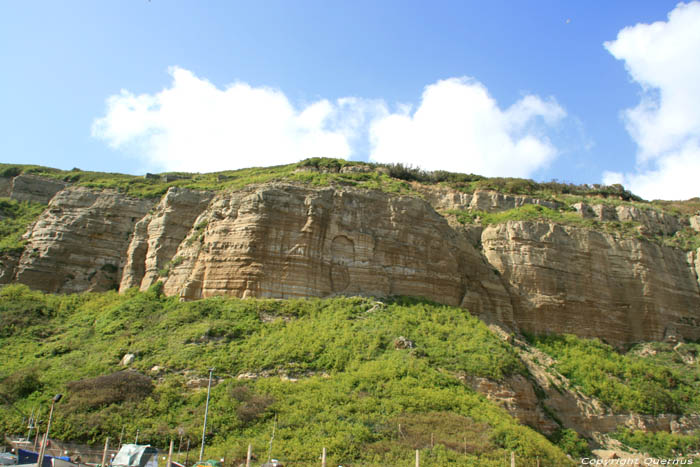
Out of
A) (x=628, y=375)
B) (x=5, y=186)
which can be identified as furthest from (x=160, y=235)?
(x=628, y=375)

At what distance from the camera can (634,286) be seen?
3875 cm

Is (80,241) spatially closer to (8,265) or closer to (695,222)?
(8,265)

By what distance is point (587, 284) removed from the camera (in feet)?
124

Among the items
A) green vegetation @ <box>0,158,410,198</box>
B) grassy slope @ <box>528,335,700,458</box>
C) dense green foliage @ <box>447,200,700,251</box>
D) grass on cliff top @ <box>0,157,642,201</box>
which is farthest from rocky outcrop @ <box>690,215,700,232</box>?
green vegetation @ <box>0,158,410,198</box>

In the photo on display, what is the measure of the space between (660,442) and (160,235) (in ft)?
102

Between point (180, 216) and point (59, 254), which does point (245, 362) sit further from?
point (59, 254)

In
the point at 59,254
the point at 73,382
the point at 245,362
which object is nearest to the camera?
the point at 73,382

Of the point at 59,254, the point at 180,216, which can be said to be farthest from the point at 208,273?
the point at 59,254

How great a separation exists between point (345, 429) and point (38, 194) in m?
36.4

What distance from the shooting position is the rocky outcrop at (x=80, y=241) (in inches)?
1369

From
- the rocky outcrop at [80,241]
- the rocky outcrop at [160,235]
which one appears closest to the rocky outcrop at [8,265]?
the rocky outcrop at [80,241]

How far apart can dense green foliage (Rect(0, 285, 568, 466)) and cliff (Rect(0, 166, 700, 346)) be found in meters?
1.94

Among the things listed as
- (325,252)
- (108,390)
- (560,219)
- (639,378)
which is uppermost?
(560,219)

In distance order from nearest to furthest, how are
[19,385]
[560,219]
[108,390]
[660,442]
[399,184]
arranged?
1. [108,390]
2. [19,385]
3. [660,442]
4. [399,184]
5. [560,219]
